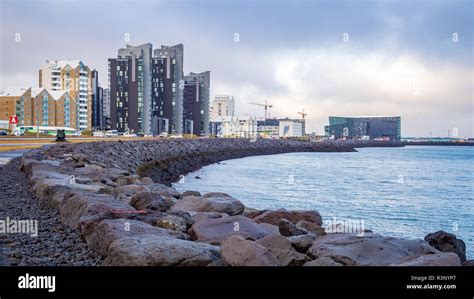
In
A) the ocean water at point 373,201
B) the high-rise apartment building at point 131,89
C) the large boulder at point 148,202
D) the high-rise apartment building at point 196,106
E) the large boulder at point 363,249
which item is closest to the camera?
the large boulder at point 363,249

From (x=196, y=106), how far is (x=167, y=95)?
75.9 ft

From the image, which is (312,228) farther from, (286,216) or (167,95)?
(167,95)

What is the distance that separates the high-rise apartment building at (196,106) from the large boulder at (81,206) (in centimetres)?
16145

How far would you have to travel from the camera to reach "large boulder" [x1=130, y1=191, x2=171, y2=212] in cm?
1129

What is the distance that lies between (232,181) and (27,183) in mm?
24169

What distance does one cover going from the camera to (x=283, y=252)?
24.1 feet

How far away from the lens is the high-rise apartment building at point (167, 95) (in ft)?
519

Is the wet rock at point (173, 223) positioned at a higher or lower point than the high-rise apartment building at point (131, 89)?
lower

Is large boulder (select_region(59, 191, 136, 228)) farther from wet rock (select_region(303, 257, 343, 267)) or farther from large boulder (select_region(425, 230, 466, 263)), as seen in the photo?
large boulder (select_region(425, 230, 466, 263))

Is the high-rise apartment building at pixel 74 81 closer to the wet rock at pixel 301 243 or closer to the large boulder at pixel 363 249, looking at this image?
the wet rock at pixel 301 243

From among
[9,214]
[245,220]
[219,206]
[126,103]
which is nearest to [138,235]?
[245,220]

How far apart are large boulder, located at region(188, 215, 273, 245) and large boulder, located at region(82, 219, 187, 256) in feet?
2.54

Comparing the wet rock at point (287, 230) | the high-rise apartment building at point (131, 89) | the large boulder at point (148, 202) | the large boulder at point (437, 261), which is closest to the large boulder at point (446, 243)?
the wet rock at point (287, 230)

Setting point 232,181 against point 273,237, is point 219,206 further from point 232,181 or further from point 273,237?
point 232,181
